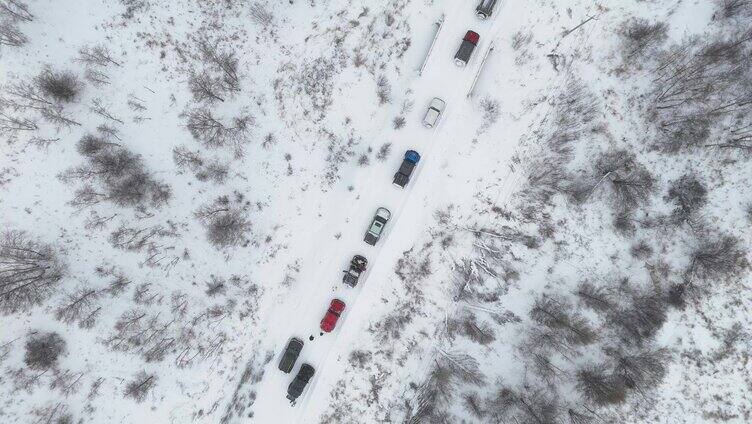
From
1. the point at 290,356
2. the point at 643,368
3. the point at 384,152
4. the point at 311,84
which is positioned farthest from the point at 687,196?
the point at 290,356

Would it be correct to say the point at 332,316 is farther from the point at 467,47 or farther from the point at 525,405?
the point at 467,47

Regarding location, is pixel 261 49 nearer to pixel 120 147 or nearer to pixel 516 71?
pixel 120 147

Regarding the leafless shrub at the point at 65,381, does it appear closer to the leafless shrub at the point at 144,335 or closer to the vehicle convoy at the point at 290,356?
the leafless shrub at the point at 144,335

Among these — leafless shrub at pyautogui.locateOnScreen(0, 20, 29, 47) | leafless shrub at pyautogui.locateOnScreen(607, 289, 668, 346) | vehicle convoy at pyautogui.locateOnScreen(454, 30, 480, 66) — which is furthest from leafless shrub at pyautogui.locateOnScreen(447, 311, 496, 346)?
leafless shrub at pyautogui.locateOnScreen(0, 20, 29, 47)

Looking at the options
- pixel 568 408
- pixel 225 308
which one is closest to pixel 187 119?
pixel 225 308

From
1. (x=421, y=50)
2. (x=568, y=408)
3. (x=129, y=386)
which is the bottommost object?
(x=129, y=386)

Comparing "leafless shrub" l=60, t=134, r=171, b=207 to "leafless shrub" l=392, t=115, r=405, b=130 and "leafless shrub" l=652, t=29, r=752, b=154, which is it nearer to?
"leafless shrub" l=392, t=115, r=405, b=130
